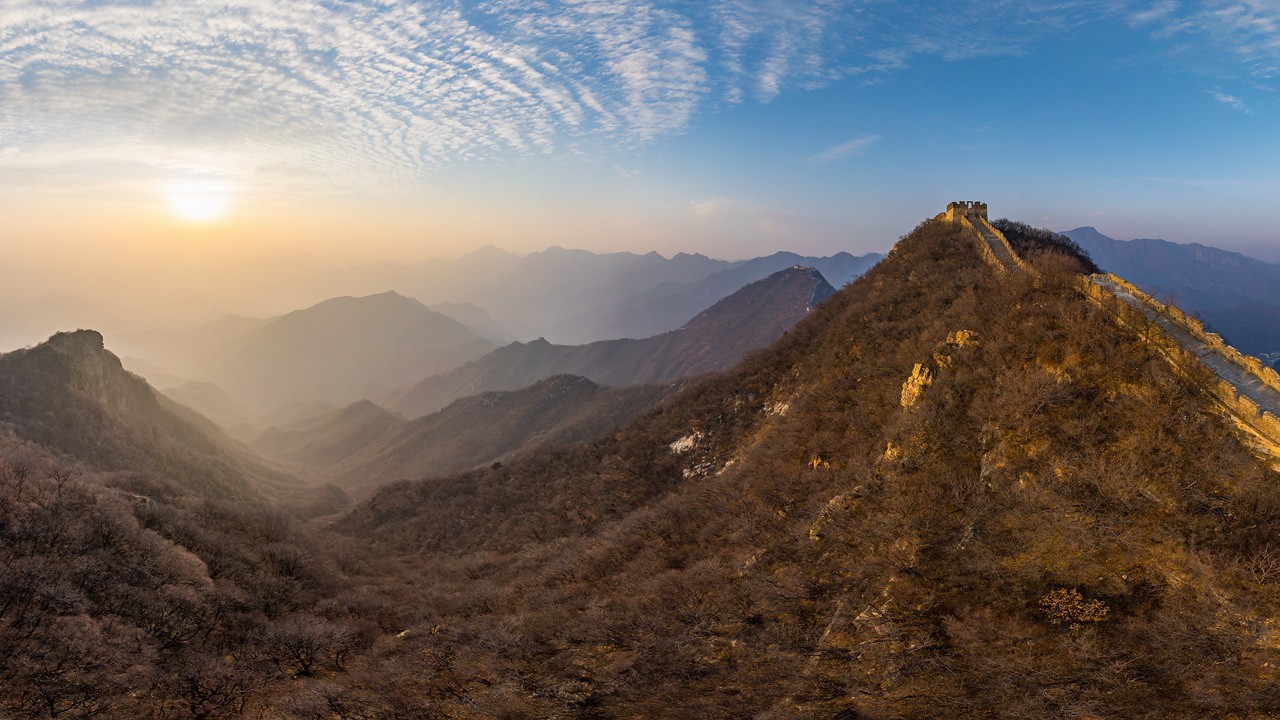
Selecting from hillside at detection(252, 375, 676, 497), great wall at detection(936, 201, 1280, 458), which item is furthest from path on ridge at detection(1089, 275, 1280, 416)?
hillside at detection(252, 375, 676, 497)

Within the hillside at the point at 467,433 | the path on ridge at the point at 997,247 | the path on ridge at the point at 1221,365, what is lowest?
the hillside at the point at 467,433

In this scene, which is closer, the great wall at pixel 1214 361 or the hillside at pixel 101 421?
the great wall at pixel 1214 361

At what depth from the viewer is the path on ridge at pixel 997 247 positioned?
2608cm

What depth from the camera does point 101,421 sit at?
61.7 metres

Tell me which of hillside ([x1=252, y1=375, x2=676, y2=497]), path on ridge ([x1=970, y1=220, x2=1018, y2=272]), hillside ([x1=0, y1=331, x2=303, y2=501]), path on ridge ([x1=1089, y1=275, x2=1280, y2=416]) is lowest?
hillside ([x1=252, y1=375, x2=676, y2=497])

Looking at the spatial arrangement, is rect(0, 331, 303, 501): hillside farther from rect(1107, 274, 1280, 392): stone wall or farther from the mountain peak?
rect(1107, 274, 1280, 392): stone wall

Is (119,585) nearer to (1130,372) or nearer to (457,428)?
(1130,372)

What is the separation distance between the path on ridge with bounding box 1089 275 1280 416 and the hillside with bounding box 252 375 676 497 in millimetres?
66128

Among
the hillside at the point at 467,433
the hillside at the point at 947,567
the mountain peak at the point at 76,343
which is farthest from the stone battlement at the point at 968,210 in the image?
the mountain peak at the point at 76,343

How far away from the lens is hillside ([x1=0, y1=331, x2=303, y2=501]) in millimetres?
54688

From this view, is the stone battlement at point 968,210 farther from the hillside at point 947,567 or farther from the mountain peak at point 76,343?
the mountain peak at point 76,343

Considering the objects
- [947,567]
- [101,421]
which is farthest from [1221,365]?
[101,421]

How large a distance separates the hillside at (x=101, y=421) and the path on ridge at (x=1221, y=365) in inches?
2642

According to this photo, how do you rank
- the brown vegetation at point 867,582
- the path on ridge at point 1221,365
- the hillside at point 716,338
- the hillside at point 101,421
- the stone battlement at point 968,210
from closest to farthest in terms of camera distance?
the brown vegetation at point 867,582, the path on ridge at point 1221,365, the stone battlement at point 968,210, the hillside at point 101,421, the hillside at point 716,338
